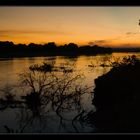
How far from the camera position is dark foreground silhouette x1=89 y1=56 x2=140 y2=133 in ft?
22.6

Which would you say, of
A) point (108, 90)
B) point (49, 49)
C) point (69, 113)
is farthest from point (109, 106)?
point (49, 49)

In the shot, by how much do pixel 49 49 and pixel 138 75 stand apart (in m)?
3.75

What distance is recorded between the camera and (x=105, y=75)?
805 cm

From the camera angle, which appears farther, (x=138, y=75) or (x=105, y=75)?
(x=105, y=75)

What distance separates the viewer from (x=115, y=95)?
313 inches

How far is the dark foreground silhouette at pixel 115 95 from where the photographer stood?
690cm

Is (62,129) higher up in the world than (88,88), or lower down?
lower down

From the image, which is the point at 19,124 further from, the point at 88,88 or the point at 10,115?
the point at 88,88
